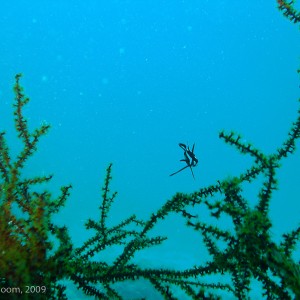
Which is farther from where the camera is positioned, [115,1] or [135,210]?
[115,1]

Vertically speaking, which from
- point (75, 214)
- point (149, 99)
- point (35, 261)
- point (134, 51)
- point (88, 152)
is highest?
point (134, 51)

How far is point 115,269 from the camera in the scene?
211cm

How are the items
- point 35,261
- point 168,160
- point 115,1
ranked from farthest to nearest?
point 115,1, point 168,160, point 35,261

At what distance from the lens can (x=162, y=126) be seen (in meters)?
129

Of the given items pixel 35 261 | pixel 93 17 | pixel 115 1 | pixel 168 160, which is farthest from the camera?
pixel 93 17

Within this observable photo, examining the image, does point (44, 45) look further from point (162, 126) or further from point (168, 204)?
point (168, 204)

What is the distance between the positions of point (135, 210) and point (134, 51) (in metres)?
93.3

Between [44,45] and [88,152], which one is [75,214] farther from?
[44,45]

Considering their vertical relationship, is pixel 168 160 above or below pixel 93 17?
below

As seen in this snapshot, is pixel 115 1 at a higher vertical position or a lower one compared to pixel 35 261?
higher

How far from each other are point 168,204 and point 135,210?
238 feet

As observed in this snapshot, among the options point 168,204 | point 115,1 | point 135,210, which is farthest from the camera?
point 115,1

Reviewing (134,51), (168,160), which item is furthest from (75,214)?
(134,51)

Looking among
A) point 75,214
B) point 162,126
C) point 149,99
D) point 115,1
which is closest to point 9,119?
point 75,214
